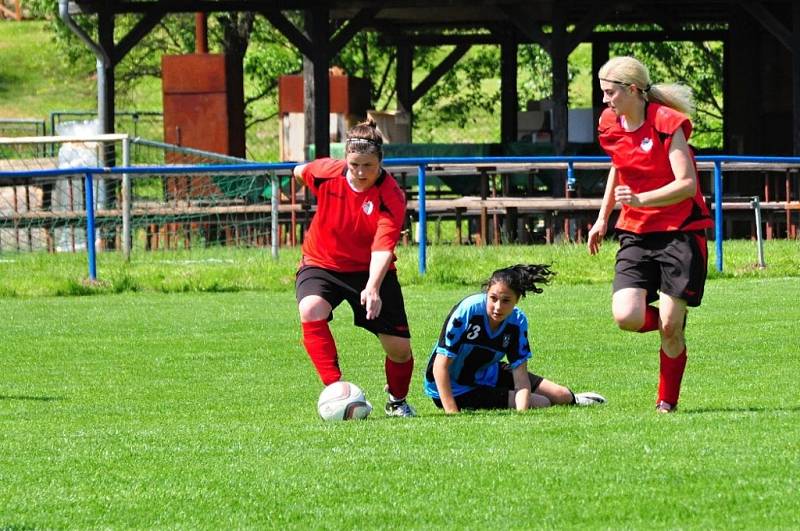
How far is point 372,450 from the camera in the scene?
666 centimetres

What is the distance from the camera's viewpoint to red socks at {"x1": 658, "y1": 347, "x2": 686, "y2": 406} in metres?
7.78

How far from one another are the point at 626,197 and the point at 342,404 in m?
1.78

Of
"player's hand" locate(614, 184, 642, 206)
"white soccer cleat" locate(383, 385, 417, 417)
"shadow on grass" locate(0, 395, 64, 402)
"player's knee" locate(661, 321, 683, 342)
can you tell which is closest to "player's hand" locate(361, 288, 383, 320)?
"white soccer cleat" locate(383, 385, 417, 417)

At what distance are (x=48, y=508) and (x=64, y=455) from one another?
1.14 metres

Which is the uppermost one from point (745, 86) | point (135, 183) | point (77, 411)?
point (745, 86)

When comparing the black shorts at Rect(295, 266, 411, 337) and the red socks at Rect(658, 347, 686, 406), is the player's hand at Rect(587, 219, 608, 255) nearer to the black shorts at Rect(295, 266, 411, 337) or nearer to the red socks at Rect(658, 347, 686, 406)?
the red socks at Rect(658, 347, 686, 406)

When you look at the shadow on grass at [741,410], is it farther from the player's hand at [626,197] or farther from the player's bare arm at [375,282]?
the player's bare arm at [375,282]

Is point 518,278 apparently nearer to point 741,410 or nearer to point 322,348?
point 322,348

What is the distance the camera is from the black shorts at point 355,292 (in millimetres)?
8031

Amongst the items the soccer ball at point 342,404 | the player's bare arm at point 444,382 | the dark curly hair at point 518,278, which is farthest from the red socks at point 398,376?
the dark curly hair at point 518,278

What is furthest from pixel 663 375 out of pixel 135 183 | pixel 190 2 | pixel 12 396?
pixel 190 2

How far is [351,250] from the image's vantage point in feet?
26.5

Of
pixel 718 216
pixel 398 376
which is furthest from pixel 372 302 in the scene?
pixel 718 216

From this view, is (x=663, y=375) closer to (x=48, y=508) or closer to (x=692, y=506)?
(x=692, y=506)
